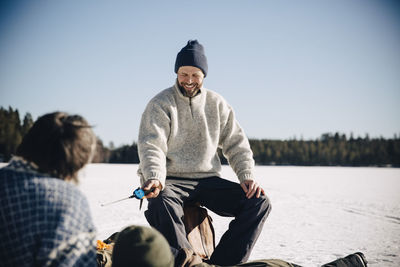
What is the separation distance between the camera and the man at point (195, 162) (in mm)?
2148

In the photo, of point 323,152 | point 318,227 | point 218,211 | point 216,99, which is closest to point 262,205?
point 218,211

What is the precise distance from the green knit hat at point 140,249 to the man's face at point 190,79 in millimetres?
1493

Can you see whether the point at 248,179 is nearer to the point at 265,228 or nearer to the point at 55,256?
the point at 55,256

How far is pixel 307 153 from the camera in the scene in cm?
4969

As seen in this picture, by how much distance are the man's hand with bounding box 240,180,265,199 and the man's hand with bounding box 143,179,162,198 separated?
26.6 inches

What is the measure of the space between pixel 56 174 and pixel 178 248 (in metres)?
1.00

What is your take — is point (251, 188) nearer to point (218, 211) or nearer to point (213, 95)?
point (218, 211)

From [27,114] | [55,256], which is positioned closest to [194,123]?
[55,256]

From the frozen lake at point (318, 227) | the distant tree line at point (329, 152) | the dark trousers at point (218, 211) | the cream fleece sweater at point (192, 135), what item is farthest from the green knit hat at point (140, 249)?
the distant tree line at point (329, 152)

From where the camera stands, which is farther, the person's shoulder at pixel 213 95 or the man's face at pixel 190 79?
the person's shoulder at pixel 213 95

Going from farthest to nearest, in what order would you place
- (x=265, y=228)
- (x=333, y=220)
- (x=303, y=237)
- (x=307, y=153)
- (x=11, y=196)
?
(x=307, y=153)
(x=333, y=220)
(x=265, y=228)
(x=303, y=237)
(x=11, y=196)

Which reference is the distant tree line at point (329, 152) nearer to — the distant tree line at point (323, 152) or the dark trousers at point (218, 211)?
the distant tree line at point (323, 152)

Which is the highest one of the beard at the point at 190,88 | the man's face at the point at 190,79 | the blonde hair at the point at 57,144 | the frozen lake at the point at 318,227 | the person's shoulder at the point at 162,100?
the man's face at the point at 190,79

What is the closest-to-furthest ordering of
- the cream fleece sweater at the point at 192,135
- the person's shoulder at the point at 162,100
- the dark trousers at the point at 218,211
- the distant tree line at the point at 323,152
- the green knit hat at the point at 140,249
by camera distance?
the green knit hat at the point at 140,249
the dark trousers at the point at 218,211
the cream fleece sweater at the point at 192,135
the person's shoulder at the point at 162,100
the distant tree line at the point at 323,152
